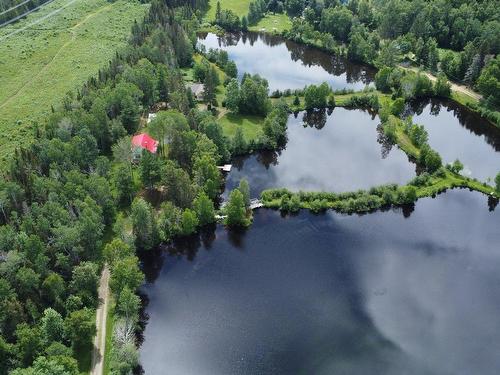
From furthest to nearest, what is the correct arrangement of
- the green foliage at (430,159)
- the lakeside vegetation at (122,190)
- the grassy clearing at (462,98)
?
the grassy clearing at (462,98) → the green foliage at (430,159) → the lakeside vegetation at (122,190)

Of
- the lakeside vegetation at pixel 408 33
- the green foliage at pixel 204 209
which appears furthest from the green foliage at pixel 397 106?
the green foliage at pixel 204 209

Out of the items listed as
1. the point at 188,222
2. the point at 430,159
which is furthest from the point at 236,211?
the point at 430,159

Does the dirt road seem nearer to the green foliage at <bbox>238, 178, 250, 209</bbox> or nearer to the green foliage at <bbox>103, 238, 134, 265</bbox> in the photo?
the green foliage at <bbox>238, 178, 250, 209</bbox>

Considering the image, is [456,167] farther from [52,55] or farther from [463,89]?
[52,55]

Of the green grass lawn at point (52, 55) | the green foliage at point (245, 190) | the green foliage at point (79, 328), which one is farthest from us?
the green grass lawn at point (52, 55)

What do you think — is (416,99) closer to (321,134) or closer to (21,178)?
(321,134)

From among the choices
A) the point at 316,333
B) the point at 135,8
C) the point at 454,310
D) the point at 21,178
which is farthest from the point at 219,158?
the point at 135,8

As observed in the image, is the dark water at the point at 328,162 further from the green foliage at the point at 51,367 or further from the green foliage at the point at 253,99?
the green foliage at the point at 51,367
